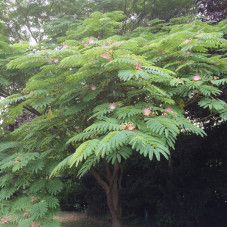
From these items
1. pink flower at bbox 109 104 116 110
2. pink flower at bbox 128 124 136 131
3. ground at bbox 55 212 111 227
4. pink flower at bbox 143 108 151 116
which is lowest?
ground at bbox 55 212 111 227

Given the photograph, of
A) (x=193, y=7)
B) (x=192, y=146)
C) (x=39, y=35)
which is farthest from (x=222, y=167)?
(x=39, y=35)

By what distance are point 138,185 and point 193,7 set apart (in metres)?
6.31

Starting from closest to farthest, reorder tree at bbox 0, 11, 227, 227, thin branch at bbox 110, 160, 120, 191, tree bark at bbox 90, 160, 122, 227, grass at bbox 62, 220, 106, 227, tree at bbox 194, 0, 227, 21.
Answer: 1. tree at bbox 0, 11, 227, 227
2. thin branch at bbox 110, 160, 120, 191
3. tree bark at bbox 90, 160, 122, 227
4. tree at bbox 194, 0, 227, 21
5. grass at bbox 62, 220, 106, 227

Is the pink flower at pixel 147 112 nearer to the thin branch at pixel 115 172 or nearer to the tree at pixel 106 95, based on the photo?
the tree at pixel 106 95

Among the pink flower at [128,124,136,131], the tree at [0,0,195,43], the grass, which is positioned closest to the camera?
the pink flower at [128,124,136,131]

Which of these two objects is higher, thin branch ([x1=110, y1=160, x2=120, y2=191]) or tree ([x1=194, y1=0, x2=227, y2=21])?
tree ([x1=194, y1=0, x2=227, y2=21])

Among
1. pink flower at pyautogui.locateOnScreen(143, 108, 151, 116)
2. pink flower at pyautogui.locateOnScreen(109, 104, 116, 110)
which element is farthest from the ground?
pink flower at pyautogui.locateOnScreen(143, 108, 151, 116)

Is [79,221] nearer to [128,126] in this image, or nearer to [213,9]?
[128,126]

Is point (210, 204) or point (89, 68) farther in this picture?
point (210, 204)

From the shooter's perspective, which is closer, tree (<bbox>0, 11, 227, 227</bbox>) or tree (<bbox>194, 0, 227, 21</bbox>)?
tree (<bbox>0, 11, 227, 227</bbox>)

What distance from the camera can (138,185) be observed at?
7.33 meters

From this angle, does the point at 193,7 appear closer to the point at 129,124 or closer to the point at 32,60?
the point at 32,60

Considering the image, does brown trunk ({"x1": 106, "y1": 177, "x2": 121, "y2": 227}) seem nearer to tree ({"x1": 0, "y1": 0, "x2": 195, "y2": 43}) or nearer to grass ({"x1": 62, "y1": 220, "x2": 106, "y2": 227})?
grass ({"x1": 62, "y1": 220, "x2": 106, "y2": 227})

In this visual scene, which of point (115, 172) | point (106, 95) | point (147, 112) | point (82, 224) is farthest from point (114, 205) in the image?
point (147, 112)
